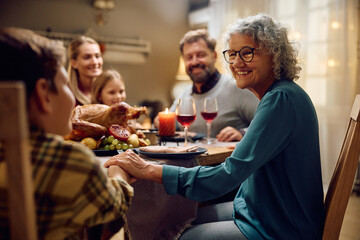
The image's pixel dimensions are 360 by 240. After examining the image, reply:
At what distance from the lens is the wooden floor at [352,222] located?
2.37m

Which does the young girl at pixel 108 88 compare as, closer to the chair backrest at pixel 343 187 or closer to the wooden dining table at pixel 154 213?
the wooden dining table at pixel 154 213

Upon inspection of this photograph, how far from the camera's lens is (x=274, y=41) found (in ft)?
4.04

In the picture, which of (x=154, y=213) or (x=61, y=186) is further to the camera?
(x=154, y=213)

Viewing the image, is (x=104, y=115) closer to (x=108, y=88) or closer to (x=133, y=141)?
(x=133, y=141)

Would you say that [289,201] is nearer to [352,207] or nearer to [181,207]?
[181,207]

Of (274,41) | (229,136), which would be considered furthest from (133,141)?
(274,41)

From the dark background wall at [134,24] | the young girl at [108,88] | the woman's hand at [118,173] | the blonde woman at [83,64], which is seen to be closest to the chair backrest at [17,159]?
the woman's hand at [118,173]

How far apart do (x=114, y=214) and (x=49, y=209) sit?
0.16m

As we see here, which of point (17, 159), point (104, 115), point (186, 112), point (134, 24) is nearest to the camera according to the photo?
point (17, 159)

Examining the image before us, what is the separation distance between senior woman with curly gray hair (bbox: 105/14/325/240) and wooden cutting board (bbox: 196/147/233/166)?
275 mm

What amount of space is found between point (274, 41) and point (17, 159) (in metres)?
1.00

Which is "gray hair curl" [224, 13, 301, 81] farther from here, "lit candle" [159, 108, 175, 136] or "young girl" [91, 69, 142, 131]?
"young girl" [91, 69, 142, 131]

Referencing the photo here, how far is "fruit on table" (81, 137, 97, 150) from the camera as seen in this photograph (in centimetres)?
142

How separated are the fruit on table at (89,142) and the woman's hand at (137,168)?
0.33 meters
